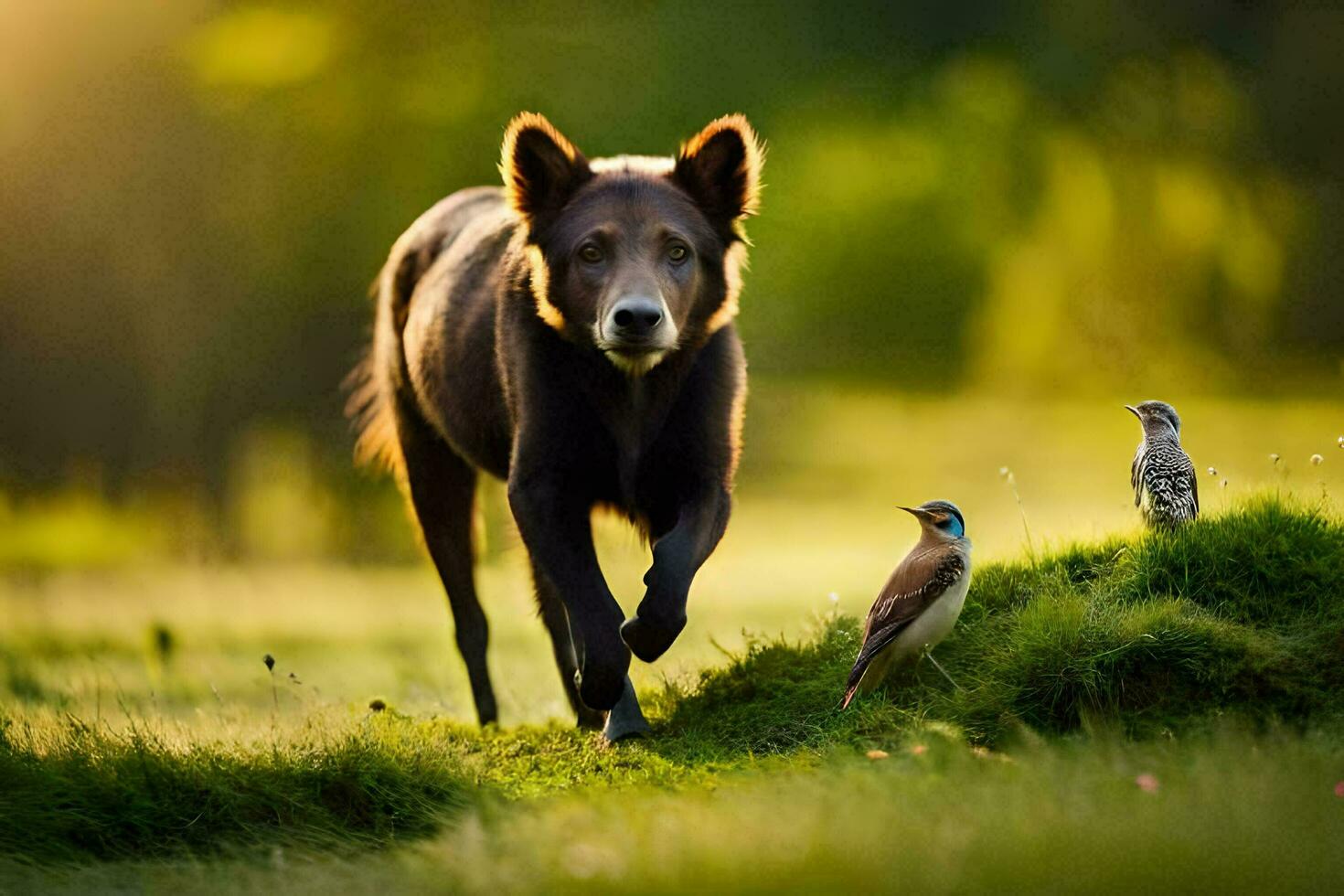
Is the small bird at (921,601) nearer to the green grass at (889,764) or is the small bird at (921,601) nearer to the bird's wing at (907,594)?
the bird's wing at (907,594)

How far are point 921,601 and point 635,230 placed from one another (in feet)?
6.57

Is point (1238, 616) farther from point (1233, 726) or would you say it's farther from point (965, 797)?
point (965, 797)

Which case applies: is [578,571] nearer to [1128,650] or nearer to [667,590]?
[667,590]

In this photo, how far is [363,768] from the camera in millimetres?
5809

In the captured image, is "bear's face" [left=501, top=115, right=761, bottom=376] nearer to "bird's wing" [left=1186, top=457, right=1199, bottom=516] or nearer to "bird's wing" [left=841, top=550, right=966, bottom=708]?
"bird's wing" [left=841, top=550, right=966, bottom=708]

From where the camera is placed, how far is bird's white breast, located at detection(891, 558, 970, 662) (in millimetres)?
6062

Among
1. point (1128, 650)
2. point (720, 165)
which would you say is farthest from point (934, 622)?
point (720, 165)

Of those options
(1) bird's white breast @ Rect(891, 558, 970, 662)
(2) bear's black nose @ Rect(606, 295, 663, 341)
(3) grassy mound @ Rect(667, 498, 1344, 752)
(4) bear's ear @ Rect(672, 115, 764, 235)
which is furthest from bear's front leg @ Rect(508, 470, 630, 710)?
(4) bear's ear @ Rect(672, 115, 764, 235)

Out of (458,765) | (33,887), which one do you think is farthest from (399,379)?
(33,887)

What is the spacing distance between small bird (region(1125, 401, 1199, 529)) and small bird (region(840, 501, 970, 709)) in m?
0.86

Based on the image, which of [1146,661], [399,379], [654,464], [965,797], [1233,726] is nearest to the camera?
[965,797]

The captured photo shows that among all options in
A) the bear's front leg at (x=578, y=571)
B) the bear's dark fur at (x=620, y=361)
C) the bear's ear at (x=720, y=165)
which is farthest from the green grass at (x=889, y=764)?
the bear's ear at (x=720, y=165)

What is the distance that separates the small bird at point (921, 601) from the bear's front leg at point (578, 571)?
1009 mm

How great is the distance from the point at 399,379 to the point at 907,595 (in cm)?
432
